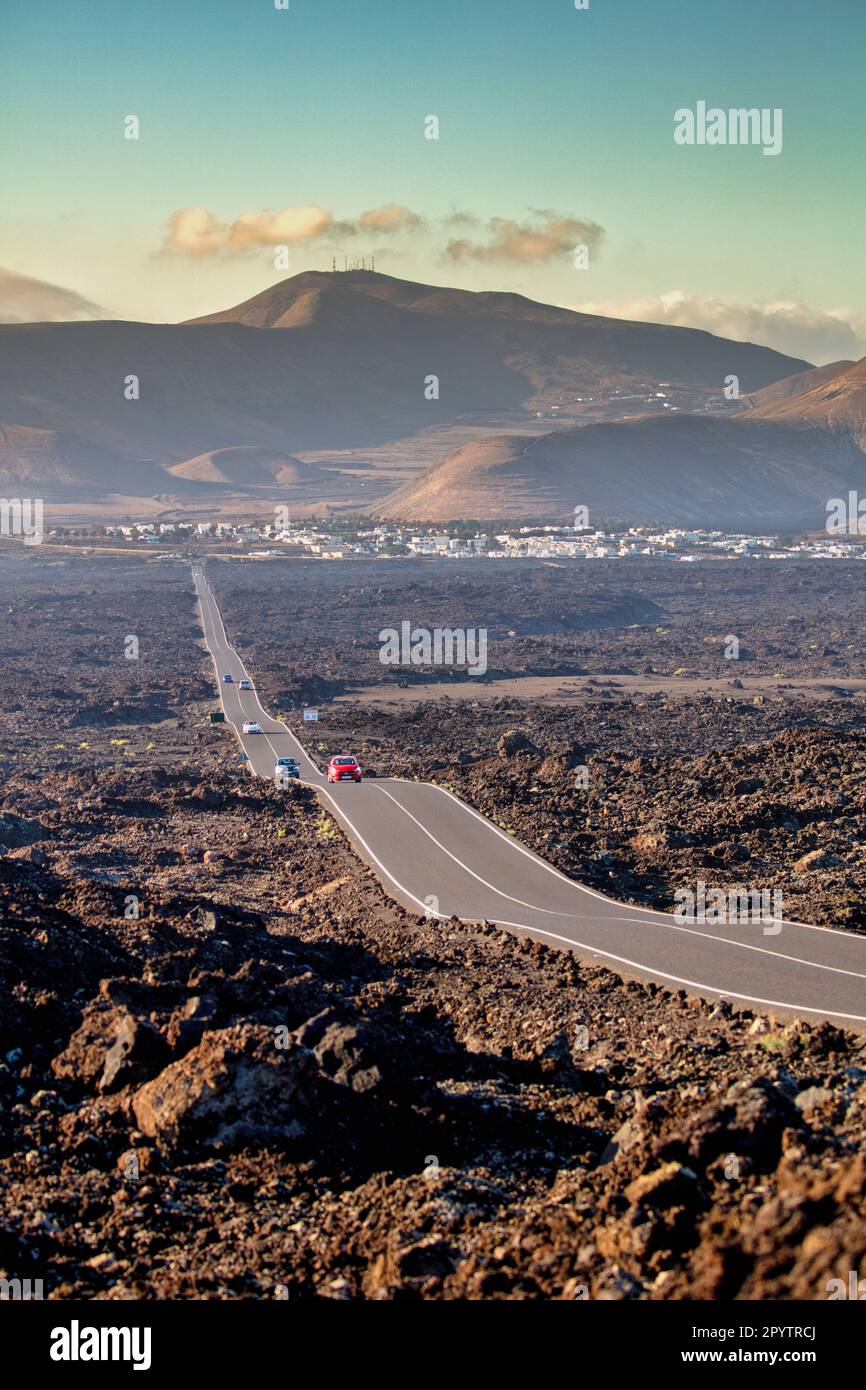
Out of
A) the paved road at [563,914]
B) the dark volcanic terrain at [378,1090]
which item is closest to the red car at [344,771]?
the paved road at [563,914]

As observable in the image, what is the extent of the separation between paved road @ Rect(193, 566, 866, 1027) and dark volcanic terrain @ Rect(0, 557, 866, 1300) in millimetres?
994

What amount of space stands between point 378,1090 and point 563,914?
12.0 metres

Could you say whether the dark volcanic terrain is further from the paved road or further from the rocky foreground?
the paved road

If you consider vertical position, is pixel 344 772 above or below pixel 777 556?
below

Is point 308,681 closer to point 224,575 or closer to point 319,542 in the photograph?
point 224,575

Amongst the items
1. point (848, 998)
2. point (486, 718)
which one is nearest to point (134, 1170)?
point (848, 998)

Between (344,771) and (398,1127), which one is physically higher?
(344,771)

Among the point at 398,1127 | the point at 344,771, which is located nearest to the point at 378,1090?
the point at 398,1127

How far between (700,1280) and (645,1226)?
0.80 m

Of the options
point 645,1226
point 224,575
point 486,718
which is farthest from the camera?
point 224,575

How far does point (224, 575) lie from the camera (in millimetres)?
143125

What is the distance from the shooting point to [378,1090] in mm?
13914

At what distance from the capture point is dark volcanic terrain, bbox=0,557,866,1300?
1039cm

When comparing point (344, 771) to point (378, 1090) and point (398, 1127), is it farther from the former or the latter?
point (398, 1127)
